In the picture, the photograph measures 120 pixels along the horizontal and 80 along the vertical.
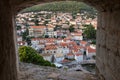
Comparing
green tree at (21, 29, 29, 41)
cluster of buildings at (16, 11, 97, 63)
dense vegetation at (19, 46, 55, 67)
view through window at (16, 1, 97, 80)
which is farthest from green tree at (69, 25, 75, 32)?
dense vegetation at (19, 46, 55, 67)

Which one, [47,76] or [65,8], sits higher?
[65,8]

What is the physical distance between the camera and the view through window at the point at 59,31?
2053 centimetres

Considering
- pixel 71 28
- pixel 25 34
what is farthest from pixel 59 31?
pixel 25 34

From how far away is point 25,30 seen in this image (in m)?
27.2

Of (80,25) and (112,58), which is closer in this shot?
(112,58)

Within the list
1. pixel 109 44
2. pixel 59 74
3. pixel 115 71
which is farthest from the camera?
pixel 59 74

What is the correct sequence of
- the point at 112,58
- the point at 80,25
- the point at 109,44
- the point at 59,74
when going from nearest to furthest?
the point at 112,58 → the point at 109,44 → the point at 59,74 → the point at 80,25

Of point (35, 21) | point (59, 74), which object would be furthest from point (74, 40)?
point (59, 74)

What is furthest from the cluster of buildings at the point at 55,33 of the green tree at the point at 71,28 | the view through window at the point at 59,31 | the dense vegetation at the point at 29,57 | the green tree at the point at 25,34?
the dense vegetation at the point at 29,57

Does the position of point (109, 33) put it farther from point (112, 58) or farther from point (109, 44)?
point (112, 58)

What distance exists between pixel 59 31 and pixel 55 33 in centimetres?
141

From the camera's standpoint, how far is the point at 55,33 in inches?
1204

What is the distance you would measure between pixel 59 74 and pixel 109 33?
229cm

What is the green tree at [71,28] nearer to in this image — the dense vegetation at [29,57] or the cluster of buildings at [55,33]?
the cluster of buildings at [55,33]
